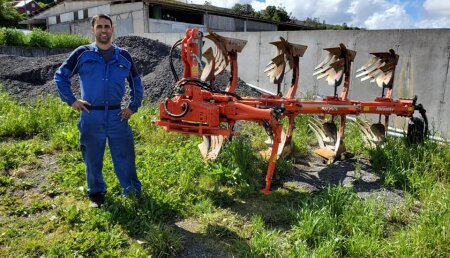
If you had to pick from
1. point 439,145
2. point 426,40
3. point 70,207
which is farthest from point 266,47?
point 70,207

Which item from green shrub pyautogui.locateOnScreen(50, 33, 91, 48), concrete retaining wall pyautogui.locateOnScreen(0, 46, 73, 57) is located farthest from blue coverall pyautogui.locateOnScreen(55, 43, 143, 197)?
green shrub pyautogui.locateOnScreen(50, 33, 91, 48)

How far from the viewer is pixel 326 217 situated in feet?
11.0

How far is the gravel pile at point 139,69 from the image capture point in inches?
349

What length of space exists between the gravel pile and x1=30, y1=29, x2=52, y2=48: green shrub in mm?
7418

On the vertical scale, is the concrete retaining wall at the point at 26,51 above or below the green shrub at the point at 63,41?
below

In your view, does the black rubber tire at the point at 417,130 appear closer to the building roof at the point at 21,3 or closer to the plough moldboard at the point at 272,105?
the plough moldboard at the point at 272,105

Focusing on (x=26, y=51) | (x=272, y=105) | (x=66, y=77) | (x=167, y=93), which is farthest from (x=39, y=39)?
(x=272, y=105)

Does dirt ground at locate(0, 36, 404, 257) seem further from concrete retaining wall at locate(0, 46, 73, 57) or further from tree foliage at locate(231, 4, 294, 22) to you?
tree foliage at locate(231, 4, 294, 22)

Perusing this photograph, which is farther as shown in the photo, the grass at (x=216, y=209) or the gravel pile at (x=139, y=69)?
the gravel pile at (x=139, y=69)

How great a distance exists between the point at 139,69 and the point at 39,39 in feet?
35.1

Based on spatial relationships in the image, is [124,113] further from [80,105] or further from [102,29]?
[102,29]

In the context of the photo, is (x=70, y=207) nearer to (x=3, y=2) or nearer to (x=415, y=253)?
(x=415, y=253)

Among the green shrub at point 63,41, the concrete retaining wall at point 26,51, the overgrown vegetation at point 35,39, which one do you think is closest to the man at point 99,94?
the concrete retaining wall at point 26,51

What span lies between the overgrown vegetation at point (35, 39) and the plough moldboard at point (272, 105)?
1615cm
